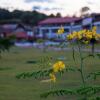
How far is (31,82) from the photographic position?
490 inches

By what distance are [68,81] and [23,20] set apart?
98.9m

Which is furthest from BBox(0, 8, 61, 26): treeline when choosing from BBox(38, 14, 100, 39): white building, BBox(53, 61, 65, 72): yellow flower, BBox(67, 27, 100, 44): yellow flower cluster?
BBox(53, 61, 65, 72): yellow flower

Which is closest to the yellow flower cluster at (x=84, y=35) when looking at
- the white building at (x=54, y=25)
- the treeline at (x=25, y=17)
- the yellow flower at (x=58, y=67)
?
the yellow flower at (x=58, y=67)

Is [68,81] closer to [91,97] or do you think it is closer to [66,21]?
[91,97]

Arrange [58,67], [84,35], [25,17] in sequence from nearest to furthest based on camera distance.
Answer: [58,67] → [84,35] → [25,17]

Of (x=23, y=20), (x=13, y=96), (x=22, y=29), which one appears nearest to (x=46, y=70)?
(x=13, y=96)

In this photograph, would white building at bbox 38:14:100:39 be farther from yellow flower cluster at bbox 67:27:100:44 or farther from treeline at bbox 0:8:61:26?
yellow flower cluster at bbox 67:27:100:44

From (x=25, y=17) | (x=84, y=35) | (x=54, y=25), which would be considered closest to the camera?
(x=84, y=35)

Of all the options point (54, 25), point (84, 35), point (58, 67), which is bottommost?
point (54, 25)

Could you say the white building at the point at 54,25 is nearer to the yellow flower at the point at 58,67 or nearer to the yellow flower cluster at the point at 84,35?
the yellow flower cluster at the point at 84,35

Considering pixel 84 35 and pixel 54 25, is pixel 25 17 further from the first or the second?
pixel 84 35

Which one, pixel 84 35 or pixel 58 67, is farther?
pixel 84 35

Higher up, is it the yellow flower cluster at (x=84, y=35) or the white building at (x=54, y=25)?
the yellow flower cluster at (x=84, y=35)

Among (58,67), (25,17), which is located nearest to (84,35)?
(58,67)
